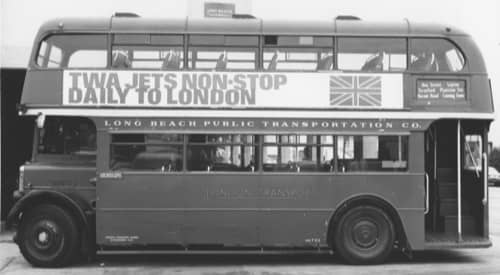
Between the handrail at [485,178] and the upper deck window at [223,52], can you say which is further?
the handrail at [485,178]

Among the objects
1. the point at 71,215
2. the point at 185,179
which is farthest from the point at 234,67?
the point at 71,215

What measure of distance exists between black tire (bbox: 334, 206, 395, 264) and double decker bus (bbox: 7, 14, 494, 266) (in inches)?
0.9

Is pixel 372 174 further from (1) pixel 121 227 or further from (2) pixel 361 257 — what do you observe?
(1) pixel 121 227

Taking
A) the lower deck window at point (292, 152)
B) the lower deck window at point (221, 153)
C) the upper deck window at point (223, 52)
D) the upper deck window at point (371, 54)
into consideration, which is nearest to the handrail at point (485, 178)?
A: the upper deck window at point (371, 54)

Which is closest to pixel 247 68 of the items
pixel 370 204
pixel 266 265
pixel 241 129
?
pixel 241 129

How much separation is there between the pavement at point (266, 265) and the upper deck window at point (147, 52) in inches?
128

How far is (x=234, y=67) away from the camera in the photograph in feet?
32.2

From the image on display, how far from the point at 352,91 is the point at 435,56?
1.53 meters

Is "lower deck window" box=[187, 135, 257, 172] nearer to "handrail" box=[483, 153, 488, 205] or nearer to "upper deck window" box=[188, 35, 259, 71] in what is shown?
"upper deck window" box=[188, 35, 259, 71]

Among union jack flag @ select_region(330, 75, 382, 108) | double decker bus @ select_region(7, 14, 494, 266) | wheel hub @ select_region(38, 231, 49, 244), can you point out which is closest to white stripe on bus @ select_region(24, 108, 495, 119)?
double decker bus @ select_region(7, 14, 494, 266)

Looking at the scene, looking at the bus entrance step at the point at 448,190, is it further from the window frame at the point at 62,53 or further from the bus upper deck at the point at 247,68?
the window frame at the point at 62,53

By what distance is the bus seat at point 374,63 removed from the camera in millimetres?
9922

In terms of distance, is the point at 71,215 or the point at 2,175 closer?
the point at 71,215

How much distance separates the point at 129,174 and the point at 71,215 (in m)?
1.16
